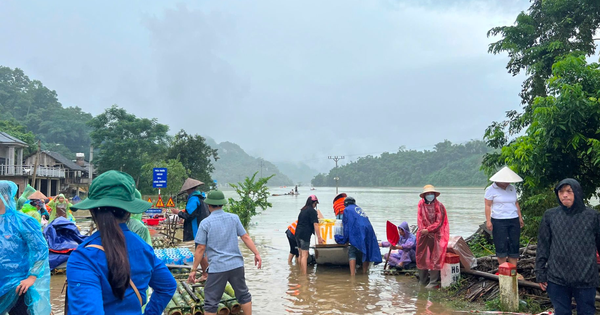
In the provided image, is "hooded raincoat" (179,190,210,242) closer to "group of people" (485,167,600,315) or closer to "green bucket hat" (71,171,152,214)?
"group of people" (485,167,600,315)

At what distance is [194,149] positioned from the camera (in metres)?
46.4

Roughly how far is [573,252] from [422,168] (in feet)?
423

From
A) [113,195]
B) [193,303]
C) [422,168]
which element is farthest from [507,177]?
[422,168]

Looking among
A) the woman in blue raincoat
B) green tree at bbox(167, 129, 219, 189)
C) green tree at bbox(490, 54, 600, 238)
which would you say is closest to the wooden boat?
the woman in blue raincoat

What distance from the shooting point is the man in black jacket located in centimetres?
446

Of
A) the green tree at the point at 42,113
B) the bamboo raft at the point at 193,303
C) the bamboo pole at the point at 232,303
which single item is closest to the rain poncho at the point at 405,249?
the bamboo raft at the point at 193,303

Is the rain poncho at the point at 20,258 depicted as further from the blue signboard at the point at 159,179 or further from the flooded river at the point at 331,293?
the blue signboard at the point at 159,179

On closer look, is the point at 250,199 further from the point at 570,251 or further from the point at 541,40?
the point at 570,251

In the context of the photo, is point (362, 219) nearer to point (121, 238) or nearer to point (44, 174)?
point (121, 238)

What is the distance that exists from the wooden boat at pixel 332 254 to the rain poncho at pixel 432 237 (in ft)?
6.88

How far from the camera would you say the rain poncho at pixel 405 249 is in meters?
9.81

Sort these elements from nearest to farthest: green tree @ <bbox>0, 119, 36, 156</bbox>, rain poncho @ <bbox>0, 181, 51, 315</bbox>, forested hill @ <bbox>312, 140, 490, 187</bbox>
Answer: rain poncho @ <bbox>0, 181, 51, 315</bbox>
green tree @ <bbox>0, 119, 36, 156</bbox>
forested hill @ <bbox>312, 140, 490, 187</bbox>

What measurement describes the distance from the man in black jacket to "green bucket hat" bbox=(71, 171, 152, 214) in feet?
13.2

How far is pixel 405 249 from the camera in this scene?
992 centimetres
